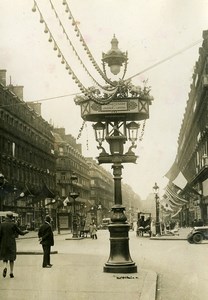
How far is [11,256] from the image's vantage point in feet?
39.9

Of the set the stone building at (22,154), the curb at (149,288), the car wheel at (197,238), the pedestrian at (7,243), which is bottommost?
the curb at (149,288)

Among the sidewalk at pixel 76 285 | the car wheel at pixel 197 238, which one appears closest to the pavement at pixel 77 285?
the sidewalk at pixel 76 285

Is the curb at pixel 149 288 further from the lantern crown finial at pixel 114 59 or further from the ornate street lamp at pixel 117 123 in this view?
the lantern crown finial at pixel 114 59

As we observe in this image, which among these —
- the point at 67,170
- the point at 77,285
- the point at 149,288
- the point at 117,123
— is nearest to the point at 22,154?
the point at 67,170

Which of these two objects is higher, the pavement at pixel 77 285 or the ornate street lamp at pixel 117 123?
the ornate street lamp at pixel 117 123

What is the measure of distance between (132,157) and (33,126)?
185 ft

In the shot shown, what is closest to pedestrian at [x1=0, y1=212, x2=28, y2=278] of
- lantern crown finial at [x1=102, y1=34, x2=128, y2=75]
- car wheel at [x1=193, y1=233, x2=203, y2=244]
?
lantern crown finial at [x1=102, y1=34, x2=128, y2=75]

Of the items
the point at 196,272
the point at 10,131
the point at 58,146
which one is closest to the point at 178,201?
the point at 10,131

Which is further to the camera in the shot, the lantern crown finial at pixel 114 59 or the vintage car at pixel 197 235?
the vintage car at pixel 197 235

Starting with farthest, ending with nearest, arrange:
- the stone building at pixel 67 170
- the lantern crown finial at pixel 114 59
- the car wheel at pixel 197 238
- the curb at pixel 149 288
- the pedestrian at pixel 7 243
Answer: the stone building at pixel 67 170 < the car wheel at pixel 197 238 < the lantern crown finial at pixel 114 59 < the pedestrian at pixel 7 243 < the curb at pixel 149 288

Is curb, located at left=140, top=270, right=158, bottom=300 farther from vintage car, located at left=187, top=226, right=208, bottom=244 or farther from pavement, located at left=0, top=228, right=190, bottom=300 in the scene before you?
vintage car, located at left=187, top=226, right=208, bottom=244

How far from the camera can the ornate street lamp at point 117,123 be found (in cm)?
1251

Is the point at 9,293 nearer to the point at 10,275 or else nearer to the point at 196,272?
the point at 10,275

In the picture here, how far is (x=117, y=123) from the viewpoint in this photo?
13.3m
